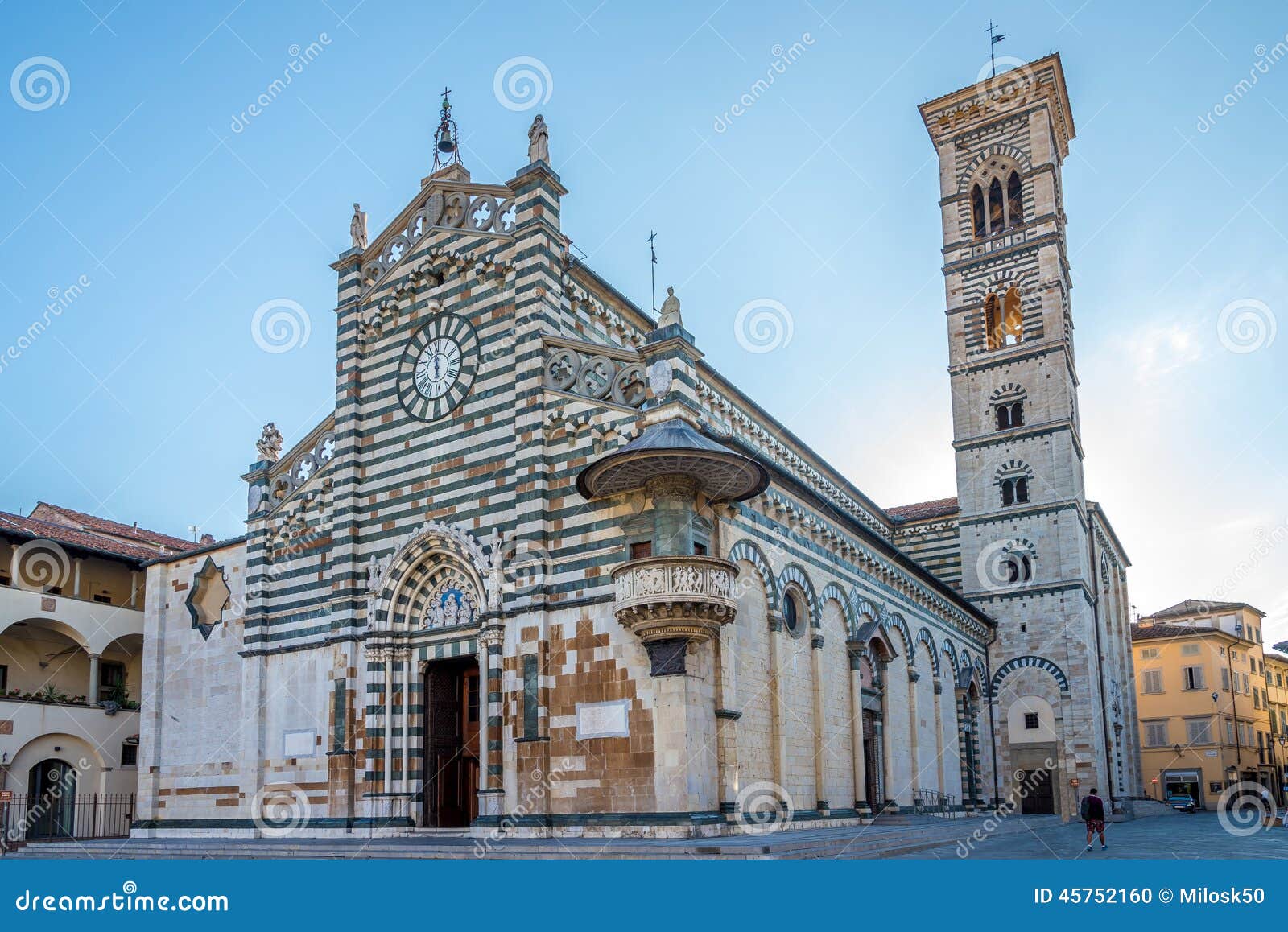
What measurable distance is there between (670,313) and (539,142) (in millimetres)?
5468

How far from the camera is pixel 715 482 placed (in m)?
20.5

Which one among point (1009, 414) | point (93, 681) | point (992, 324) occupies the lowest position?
point (93, 681)

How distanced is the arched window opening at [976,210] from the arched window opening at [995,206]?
0.94 feet

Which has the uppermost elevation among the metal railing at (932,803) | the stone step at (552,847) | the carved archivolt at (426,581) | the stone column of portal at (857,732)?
the carved archivolt at (426,581)

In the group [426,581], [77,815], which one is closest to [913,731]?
[426,581]

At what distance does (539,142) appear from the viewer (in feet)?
79.2

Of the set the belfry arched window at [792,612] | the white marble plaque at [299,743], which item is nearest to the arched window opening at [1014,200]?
the belfry arched window at [792,612]

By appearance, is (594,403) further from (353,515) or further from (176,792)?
(176,792)

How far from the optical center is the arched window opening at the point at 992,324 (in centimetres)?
4322

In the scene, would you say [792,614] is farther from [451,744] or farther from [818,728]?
[451,744]

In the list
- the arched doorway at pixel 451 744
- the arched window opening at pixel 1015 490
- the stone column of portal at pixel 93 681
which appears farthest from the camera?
the arched window opening at pixel 1015 490

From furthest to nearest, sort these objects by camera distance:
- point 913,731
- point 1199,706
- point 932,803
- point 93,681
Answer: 1. point 1199,706
2. point 93,681
3. point 932,803
4. point 913,731

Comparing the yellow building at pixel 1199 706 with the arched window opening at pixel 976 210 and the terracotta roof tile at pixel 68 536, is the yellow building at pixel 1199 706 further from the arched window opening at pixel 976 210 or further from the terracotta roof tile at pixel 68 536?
the terracotta roof tile at pixel 68 536

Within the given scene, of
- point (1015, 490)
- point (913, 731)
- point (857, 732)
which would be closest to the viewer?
point (857, 732)
